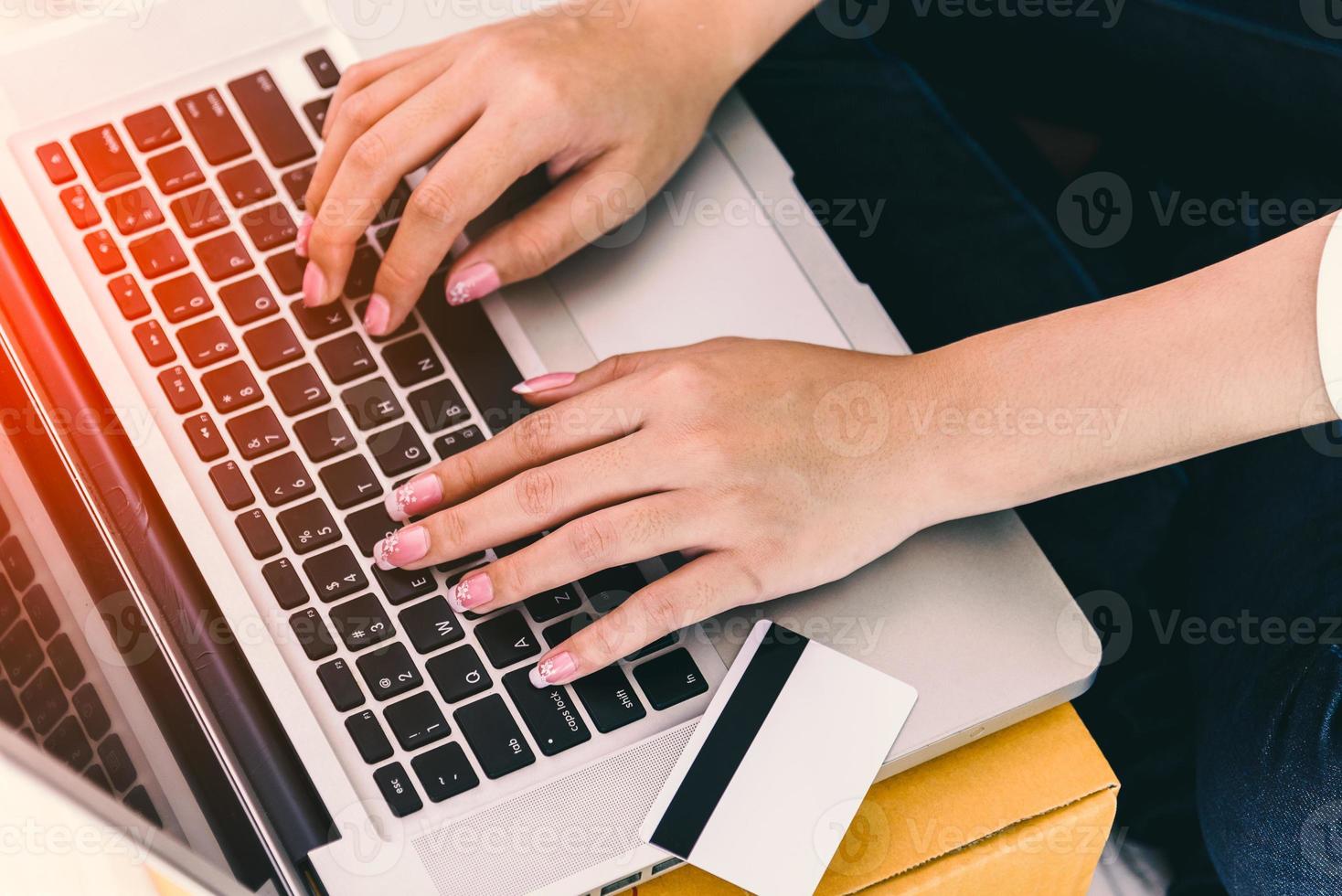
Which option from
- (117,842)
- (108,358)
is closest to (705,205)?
(108,358)

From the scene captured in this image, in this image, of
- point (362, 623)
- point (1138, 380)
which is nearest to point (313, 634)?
point (362, 623)

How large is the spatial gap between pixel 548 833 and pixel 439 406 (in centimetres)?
24

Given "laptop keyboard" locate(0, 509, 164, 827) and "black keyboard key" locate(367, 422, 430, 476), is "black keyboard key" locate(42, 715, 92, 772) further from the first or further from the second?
"black keyboard key" locate(367, 422, 430, 476)

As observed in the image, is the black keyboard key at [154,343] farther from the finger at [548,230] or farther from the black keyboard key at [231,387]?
the finger at [548,230]

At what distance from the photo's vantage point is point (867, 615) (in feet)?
1.94

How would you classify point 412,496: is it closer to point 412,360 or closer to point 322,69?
point 412,360

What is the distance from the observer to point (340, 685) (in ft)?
1.80

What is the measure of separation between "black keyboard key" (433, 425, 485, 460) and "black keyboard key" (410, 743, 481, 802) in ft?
0.54

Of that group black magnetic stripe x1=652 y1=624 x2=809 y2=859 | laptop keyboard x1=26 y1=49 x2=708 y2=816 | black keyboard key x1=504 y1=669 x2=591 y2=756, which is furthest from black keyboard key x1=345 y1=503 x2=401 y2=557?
black magnetic stripe x1=652 y1=624 x2=809 y2=859

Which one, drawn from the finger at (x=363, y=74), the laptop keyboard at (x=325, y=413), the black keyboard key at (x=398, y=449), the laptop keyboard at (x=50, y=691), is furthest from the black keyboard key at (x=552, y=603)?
the finger at (x=363, y=74)

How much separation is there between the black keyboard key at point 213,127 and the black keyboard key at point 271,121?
1 centimetres

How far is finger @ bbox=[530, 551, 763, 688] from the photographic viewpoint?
551 millimetres

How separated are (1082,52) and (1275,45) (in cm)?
14

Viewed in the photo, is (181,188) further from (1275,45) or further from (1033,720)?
(1275,45)
